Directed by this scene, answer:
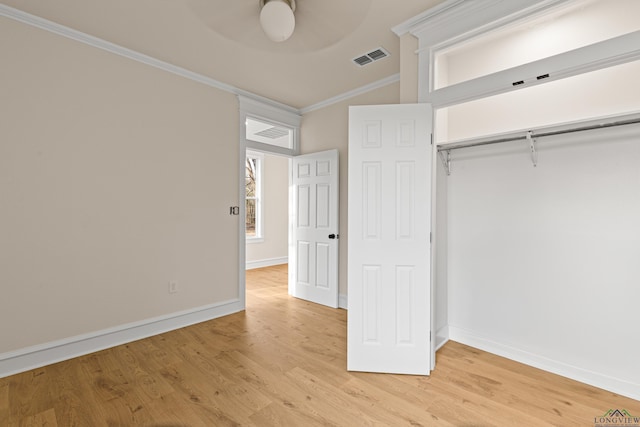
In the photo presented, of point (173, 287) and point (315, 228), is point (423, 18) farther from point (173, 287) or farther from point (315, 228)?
point (173, 287)

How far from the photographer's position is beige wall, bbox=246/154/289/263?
7078 mm

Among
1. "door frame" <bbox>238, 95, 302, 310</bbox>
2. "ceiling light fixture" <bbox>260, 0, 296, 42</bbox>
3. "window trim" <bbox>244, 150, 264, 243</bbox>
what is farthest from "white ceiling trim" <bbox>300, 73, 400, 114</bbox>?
"window trim" <bbox>244, 150, 264, 243</bbox>

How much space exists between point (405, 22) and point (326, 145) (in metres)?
2.00

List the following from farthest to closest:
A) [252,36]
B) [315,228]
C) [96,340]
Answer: [315,228], [96,340], [252,36]

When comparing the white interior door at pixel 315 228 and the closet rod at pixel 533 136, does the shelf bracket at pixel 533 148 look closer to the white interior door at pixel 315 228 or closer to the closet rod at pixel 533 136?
the closet rod at pixel 533 136

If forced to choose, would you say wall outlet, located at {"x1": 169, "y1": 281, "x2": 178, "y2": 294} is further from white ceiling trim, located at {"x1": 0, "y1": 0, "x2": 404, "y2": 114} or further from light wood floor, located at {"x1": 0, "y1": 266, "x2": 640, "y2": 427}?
white ceiling trim, located at {"x1": 0, "y1": 0, "x2": 404, "y2": 114}

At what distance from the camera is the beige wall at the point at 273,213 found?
7078 millimetres

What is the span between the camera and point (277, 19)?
175 centimetres

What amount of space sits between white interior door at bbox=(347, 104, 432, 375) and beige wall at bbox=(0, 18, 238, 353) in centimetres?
201

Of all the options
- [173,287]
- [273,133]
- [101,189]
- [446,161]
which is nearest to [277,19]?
[446,161]

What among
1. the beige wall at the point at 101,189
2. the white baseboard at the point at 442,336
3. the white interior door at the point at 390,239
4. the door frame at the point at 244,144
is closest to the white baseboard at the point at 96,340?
the beige wall at the point at 101,189

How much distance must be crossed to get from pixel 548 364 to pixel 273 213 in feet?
19.3

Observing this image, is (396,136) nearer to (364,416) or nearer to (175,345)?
(364,416)

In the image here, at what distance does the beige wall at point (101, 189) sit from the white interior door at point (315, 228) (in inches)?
44.5
